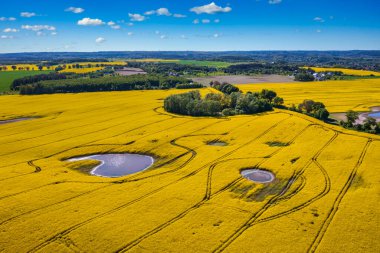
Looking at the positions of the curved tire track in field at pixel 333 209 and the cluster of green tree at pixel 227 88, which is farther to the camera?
the cluster of green tree at pixel 227 88

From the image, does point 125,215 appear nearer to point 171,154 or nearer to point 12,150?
point 171,154

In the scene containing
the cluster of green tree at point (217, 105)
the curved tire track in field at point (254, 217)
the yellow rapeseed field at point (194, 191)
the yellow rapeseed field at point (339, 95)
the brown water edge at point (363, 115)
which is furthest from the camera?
the yellow rapeseed field at point (339, 95)

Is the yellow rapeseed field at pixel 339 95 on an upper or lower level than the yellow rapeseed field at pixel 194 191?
upper

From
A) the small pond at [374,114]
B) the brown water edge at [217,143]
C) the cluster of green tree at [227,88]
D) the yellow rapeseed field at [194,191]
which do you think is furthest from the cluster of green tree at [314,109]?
the brown water edge at [217,143]

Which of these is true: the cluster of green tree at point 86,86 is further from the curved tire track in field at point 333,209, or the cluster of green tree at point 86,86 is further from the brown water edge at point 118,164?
the curved tire track in field at point 333,209

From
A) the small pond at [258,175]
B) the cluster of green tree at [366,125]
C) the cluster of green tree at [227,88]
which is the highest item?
the cluster of green tree at [227,88]

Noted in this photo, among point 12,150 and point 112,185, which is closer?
point 112,185

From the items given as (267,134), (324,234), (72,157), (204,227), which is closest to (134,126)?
(72,157)
